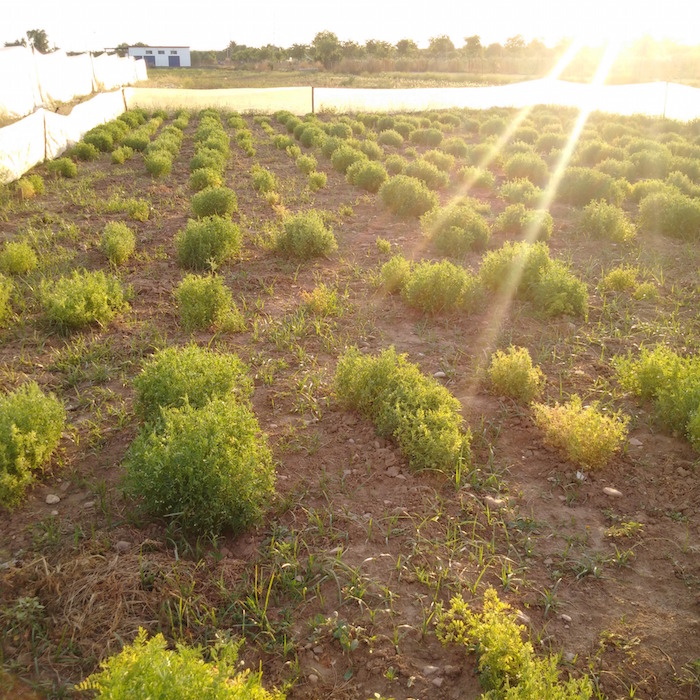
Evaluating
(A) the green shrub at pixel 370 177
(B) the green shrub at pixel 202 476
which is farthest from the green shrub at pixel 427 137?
(B) the green shrub at pixel 202 476

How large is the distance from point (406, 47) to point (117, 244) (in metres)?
71.4

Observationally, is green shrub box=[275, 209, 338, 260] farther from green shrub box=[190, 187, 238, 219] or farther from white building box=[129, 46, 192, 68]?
white building box=[129, 46, 192, 68]

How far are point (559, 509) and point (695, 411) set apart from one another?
1.30 m

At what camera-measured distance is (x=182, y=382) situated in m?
3.93

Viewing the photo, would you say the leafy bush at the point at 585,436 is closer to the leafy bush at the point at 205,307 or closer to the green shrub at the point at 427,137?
the leafy bush at the point at 205,307

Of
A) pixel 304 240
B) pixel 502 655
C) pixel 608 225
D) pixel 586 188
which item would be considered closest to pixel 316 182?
pixel 304 240

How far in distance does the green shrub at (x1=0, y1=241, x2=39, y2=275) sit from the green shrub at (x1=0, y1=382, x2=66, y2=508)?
3.75 metres

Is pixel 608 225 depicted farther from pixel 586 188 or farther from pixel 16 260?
pixel 16 260

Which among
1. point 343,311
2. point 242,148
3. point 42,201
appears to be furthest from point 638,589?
point 242,148

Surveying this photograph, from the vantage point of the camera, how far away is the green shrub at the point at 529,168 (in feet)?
42.4

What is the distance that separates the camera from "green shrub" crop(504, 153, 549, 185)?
1294 cm

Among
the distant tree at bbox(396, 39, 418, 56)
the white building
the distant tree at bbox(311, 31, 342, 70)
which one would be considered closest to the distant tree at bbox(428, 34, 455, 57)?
the distant tree at bbox(396, 39, 418, 56)

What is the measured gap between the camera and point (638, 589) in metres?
3.04

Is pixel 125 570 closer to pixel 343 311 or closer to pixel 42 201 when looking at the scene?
pixel 343 311
